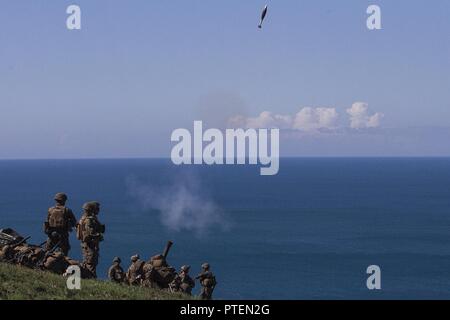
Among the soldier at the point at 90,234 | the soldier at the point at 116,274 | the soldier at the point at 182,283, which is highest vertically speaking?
the soldier at the point at 90,234

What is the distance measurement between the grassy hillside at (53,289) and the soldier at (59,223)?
3.21 m

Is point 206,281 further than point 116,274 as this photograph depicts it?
Yes

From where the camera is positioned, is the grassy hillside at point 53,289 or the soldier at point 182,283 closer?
the grassy hillside at point 53,289

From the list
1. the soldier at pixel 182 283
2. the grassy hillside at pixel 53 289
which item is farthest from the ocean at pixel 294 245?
the grassy hillside at pixel 53 289

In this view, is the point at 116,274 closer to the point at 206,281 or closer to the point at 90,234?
the point at 90,234

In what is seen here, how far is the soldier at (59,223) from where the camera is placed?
2450 cm

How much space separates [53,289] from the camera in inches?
725

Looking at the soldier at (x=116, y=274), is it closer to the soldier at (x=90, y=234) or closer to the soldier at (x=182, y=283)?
the soldier at (x=90, y=234)

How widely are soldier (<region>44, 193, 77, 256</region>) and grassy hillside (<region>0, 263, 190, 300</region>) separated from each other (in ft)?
10.5

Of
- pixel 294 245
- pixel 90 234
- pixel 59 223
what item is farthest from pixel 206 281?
pixel 294 245

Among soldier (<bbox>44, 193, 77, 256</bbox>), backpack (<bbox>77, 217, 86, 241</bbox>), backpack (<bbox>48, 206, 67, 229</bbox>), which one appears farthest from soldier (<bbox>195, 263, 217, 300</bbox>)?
backpack (<bbox>48, 206, 67, 229</bbox>)

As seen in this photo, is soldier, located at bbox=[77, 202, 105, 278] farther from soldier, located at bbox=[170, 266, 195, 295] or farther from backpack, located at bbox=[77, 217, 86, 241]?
soldier, located at bbox=[170, 266, 195, 295]

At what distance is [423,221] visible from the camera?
167625 mm

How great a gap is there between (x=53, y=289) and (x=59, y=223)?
638 centimetres
